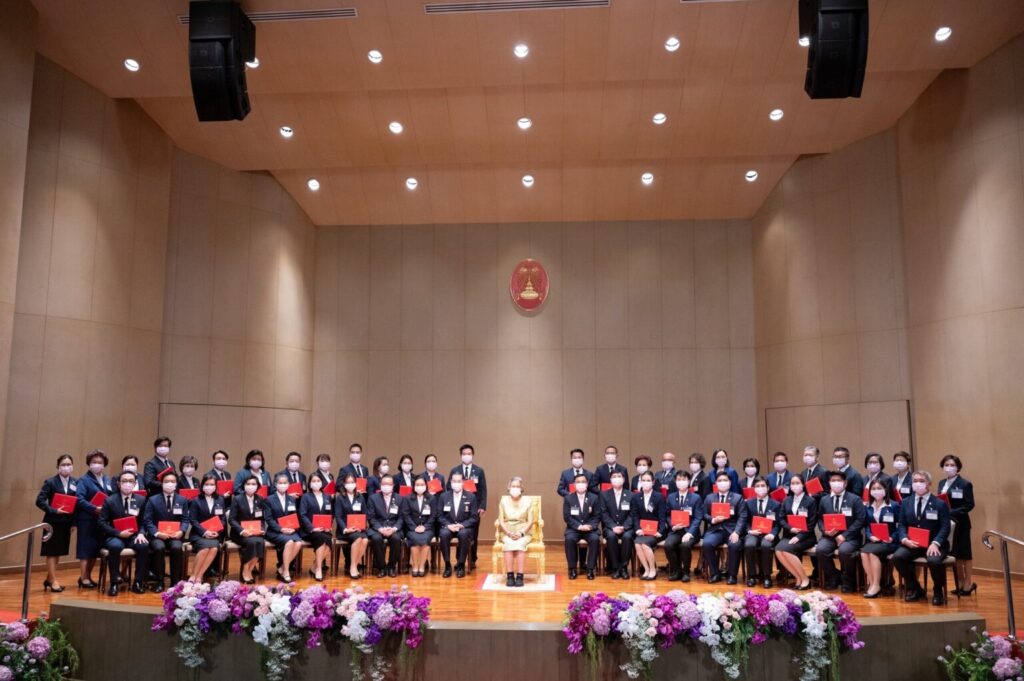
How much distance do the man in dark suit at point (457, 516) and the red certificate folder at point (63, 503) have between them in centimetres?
402

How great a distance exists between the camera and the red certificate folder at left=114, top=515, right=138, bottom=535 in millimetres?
8258

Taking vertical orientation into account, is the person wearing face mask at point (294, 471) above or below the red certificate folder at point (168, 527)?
above

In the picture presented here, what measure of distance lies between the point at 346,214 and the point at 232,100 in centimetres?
595

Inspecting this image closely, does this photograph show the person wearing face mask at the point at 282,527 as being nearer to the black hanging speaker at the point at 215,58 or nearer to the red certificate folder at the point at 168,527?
the red certificate folder at the point at 168,527

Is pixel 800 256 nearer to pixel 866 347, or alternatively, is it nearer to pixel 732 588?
pixel 866 347

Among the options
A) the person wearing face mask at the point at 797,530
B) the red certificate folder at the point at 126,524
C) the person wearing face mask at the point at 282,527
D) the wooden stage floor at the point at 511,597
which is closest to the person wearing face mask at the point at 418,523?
the wooden stage floor at the point at 511,597

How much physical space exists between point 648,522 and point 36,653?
20.2ft

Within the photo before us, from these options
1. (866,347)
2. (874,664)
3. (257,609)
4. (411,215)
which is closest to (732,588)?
(874,664)

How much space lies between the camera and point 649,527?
933cm

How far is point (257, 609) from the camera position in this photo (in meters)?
5.68

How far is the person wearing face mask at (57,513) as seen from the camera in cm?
836

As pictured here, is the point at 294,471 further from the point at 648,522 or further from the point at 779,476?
the point at 779,476

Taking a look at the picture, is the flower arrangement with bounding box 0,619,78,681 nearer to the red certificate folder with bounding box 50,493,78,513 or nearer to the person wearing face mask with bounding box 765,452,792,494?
the red certificate folder with bounding box 50,493,78,513

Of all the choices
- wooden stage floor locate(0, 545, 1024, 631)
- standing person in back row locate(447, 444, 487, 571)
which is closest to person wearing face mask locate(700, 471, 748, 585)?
wooden stage floor locate(0, 545, 1024, 631)
